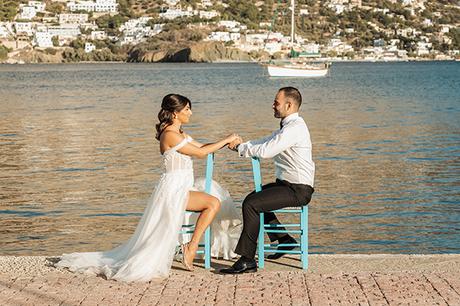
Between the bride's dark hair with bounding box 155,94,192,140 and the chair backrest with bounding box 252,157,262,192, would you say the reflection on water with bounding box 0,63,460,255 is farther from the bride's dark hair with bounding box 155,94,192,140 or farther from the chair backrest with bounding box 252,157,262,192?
the bride's dark hair with bounding box 155,94,192,140

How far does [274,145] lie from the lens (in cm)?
746

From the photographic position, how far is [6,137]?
1085 inches

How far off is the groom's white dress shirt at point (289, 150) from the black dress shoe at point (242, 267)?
2.43 ft

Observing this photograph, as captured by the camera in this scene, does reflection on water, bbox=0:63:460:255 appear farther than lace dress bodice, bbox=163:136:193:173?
Yes

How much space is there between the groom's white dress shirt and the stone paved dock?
0.75m

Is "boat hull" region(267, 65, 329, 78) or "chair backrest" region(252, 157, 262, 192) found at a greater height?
"chair backrest" region(252, 157, 262, 192)

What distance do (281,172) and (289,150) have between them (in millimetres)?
210

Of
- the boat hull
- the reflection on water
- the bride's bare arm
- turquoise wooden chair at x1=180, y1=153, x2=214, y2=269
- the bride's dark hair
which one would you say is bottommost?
the boat hull

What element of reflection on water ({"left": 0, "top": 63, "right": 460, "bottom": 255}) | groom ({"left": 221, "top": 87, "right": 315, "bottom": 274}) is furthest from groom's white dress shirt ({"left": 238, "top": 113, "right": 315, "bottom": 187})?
reflection on water ({"left": 0, "top": 63, "right": 460, "bottom": 255})

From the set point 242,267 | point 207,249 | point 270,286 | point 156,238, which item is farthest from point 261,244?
point 156,238

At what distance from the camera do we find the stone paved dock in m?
6.48

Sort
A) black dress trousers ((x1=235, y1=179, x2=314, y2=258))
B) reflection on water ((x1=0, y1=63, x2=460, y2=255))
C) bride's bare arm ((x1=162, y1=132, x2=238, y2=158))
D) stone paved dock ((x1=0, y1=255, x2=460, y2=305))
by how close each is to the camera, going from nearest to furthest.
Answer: stone paved dock ((x1=0, y1=255, x2=460, y2=305)) < black dress trousers ((x1=235, y1=179, x2=314, y2=258)) < bride's bare arm ((x1=162, y1=132, x2=238, y2=158)) < reflection on water ((x1=0, y1=63, x2=460, y2=255))

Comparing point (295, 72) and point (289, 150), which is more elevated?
point (289, 150)

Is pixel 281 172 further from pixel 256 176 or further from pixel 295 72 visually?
pixel 295 72
